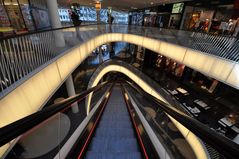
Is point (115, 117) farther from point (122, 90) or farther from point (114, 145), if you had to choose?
point (122, 90)

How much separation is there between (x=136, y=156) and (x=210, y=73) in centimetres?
622

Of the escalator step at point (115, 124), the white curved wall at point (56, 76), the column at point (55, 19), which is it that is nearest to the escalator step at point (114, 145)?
the escalator step at point (115, 124)

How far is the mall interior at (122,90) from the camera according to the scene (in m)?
1.91

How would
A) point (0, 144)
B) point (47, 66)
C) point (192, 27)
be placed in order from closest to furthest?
point (0, 144), point (47, 66), point (192, 27)

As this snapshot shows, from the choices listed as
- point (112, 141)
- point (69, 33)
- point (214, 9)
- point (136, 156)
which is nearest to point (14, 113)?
point (112, 141)

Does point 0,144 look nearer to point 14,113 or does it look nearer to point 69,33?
point 14,113

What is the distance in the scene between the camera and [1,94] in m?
2.20

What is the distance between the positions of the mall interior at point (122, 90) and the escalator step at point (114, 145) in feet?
0.07

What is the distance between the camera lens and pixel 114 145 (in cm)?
261

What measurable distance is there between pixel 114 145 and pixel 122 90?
186 inches

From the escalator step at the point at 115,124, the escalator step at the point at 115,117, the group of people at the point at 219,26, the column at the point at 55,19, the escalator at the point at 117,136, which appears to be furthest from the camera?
the group of people at the point at 219,26

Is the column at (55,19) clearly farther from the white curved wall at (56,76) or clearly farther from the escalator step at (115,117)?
the escalator step at (115,117)

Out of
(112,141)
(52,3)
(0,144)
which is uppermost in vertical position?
(52,3)

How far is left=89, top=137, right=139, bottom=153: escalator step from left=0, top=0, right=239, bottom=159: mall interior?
0.07 feet
